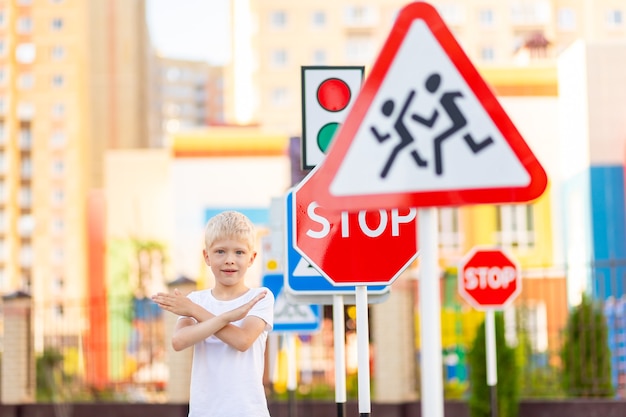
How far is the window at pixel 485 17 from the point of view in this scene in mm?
83250

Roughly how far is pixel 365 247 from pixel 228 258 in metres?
1.43

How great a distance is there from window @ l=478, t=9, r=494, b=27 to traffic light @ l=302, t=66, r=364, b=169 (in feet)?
253

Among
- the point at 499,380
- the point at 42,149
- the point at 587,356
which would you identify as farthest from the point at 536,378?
the point at 42,149

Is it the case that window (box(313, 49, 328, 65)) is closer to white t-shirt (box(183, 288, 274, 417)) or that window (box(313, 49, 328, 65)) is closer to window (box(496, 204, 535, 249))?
window (box(496, 204, 535, 249))

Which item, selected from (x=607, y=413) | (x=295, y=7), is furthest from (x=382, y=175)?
(x=295, y=7)

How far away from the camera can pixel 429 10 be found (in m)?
4.11

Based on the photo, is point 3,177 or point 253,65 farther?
point 3,177

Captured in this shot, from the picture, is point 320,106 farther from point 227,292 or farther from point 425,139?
point 425,139

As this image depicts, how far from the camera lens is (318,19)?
3226 inches

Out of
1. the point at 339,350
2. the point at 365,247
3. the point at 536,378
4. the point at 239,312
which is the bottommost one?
the point at 536,378

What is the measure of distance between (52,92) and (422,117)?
101 meters

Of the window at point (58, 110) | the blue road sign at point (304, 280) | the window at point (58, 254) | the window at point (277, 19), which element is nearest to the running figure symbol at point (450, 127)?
the blue road sign at point (304, 280)

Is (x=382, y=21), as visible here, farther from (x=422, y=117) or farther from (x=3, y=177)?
(x=422, y=117)

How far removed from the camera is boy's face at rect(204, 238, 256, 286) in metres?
5.30
